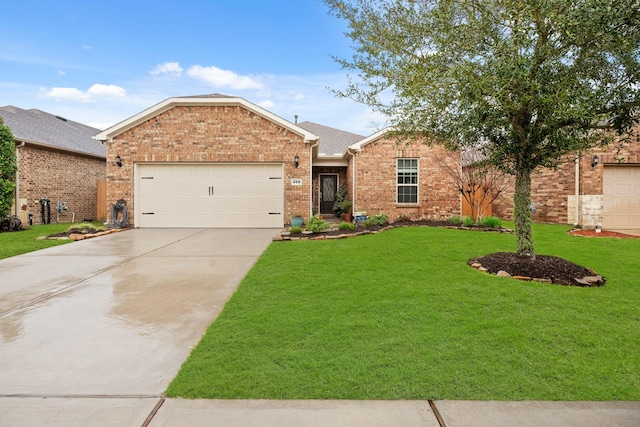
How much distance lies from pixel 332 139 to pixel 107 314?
52.3ft

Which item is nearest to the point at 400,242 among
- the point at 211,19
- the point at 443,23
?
the point at 443,23

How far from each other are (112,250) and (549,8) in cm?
900

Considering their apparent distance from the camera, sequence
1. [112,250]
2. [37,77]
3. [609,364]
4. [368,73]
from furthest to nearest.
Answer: [37,77]
[112,250]
[368,73]
[609,364]

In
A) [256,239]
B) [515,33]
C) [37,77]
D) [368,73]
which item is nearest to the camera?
[515,33]

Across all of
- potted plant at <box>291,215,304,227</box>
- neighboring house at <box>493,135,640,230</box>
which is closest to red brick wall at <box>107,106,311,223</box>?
potted plant at <box>291,215,304,227</box>

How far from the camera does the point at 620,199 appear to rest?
1259 centimetres

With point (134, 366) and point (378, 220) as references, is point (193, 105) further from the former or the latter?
point (134, 366)

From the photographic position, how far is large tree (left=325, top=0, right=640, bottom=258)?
4195 mm

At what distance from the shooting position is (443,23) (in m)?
4.95

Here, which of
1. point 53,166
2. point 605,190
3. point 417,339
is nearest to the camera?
point 417,339

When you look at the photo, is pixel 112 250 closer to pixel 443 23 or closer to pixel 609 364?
pixel 443 23

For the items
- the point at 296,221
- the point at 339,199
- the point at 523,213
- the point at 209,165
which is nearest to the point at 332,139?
the point at 339,199

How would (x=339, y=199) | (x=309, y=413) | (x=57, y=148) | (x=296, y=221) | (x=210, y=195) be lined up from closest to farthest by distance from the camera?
(x=309, y=413)
(x=296, y=221)
(x=210, y=195)
(x=57, y=148)
(x=339, y=199)

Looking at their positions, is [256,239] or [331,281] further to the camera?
[256,239]
